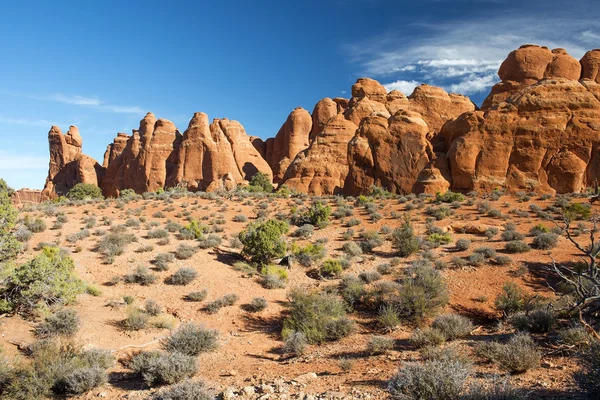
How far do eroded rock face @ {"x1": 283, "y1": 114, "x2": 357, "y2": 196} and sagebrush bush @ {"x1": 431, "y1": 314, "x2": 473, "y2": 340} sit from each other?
90.5 feet

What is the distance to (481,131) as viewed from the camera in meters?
25.9

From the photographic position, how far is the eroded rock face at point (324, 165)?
3694cm

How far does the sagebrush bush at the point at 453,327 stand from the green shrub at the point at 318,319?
2.09 meters

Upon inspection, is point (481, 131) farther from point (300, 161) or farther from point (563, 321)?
point (563, 321)

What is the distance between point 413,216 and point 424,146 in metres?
12.0

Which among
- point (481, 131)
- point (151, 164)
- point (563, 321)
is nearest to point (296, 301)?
point (563, 321)

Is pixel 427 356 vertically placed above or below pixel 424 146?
below

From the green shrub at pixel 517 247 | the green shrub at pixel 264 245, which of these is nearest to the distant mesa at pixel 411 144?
the green shrub at pixel 517 247

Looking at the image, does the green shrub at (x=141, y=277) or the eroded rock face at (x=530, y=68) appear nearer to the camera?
the green shrub at (x=141, y=277)

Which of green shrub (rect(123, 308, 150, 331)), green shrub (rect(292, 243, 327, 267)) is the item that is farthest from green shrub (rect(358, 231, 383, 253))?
green shrub (rect(123, 308, 150, 331))

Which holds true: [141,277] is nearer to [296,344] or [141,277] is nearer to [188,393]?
[296,344]

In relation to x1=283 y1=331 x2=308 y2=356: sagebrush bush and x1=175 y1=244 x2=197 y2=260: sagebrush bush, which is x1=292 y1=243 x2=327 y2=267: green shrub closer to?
x1=175 y1=244 x2=197 y2=260: sagebrush bush

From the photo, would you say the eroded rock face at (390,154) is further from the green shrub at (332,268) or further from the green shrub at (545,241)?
the green shrub at (332,268)

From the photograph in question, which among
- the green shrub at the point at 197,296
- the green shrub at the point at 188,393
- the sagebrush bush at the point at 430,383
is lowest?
the green shrub at the point at 197,296
